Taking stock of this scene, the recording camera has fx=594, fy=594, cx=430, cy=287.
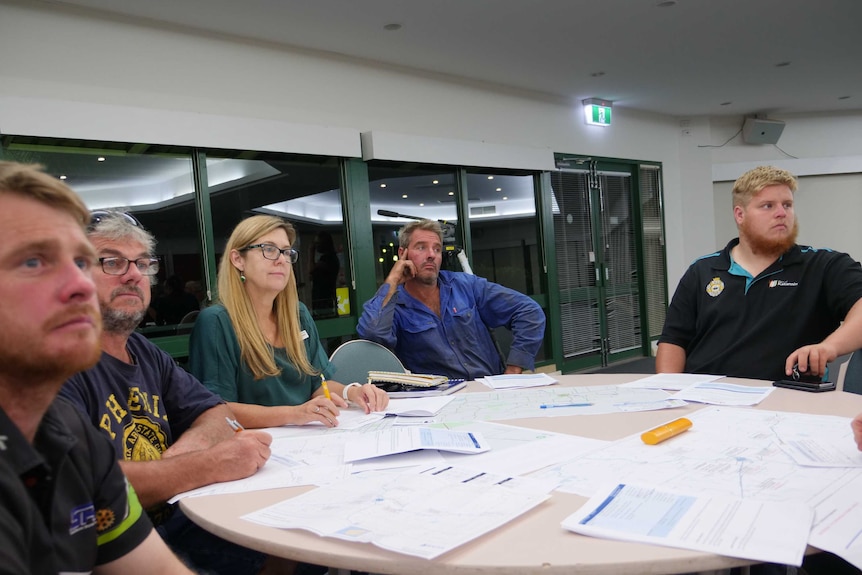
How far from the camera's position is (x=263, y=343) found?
2.09 meters

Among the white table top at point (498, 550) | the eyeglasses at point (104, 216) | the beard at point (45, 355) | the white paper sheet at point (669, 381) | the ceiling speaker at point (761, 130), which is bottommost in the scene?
the white paper sheet at point (669, 381)

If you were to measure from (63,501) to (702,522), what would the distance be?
94cm

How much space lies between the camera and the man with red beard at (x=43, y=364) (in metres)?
0.71

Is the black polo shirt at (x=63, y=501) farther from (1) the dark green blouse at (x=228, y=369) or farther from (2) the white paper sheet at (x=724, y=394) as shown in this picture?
(2) the white paper sheet at (x=724, y=394)

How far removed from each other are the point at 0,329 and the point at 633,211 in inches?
290

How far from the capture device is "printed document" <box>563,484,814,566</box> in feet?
2.80

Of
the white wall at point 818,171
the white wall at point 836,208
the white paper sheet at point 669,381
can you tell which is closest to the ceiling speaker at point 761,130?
the white wall at point 818,171

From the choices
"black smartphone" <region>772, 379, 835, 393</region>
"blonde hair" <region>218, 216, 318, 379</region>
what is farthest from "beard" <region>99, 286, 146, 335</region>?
"black smartphone" <region>772, 379, 835, 393</region>

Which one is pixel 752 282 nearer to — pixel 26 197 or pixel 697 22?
pixel 26 197

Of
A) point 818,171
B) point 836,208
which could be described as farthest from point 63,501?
point 836,208

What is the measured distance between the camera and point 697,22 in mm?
4570

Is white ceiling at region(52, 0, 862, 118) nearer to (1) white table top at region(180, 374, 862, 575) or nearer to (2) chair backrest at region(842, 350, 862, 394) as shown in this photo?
(2) chair backrest at region(842, 350, 862, 394)

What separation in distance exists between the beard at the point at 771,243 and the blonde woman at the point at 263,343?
1.72m

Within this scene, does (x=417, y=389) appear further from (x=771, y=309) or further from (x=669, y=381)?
(x=771, y=309)
